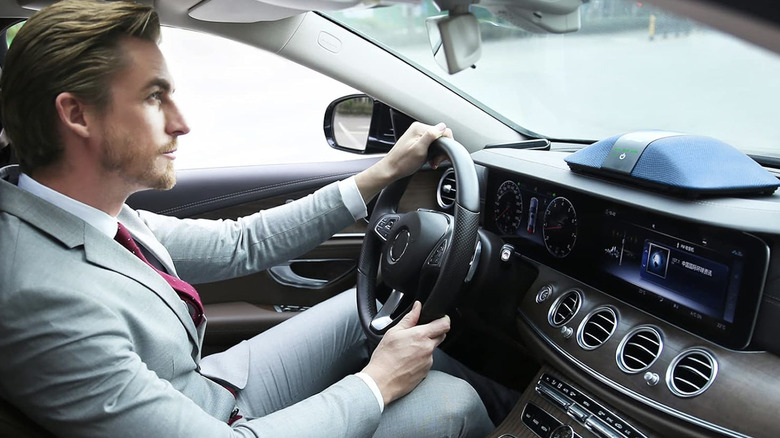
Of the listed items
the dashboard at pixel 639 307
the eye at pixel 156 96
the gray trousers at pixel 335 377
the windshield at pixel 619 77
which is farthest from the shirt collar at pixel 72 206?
the windshield at pixel 619 77

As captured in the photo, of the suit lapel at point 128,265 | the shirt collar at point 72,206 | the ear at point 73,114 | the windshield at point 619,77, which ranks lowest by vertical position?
the windshield at point 619,77

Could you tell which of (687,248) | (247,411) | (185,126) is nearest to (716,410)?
(687,248)

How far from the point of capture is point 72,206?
4.28 ft

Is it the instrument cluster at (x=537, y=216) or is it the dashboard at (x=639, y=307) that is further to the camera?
the instrument cluster at (x=537, y=216)

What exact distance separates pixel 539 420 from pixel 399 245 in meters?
0.58

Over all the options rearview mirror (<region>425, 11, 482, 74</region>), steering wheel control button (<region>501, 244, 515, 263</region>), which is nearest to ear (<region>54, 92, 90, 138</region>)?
rearview mirror (<region>425, 11, 482, 74</region>)

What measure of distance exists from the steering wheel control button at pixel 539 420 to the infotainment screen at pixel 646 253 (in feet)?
1.17

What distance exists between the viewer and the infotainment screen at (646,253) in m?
1.40

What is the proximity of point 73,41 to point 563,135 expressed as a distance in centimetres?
174

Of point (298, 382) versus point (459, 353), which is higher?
point (298, 382)

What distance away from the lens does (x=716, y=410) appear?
4.46 ft

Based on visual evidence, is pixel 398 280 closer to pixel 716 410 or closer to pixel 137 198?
pixel 716 410

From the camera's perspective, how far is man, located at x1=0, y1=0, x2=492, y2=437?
3.68 feet

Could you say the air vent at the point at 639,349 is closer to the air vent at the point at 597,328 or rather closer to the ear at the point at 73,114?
the air vent at the point at 597,328
